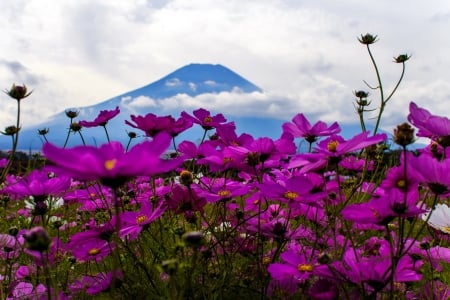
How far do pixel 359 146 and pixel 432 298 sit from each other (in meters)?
0.47

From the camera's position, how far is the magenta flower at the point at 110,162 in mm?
570

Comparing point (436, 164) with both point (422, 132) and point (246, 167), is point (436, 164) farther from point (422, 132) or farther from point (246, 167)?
point (246, 167)

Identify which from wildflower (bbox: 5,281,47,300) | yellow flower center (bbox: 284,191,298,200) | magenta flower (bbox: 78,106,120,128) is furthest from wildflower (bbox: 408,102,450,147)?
wildflower (bbox: 5,281,47,300)

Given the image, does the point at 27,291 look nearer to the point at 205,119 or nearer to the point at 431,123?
the point at 205,119

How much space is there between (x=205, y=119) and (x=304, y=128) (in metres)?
0.29

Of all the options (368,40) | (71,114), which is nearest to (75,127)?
(71,114)

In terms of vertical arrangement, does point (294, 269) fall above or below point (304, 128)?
below

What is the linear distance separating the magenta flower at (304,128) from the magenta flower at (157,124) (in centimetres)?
22

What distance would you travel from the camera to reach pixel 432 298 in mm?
1038

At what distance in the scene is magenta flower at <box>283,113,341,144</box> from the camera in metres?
1.03

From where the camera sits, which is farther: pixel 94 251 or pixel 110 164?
pixel 94 251

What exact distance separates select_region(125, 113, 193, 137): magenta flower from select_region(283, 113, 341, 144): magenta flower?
222 millimetres

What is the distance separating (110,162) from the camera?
60 centimetres

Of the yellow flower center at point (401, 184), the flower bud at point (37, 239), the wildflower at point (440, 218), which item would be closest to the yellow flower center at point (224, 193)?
the yellow flower center at point (401, 184)
